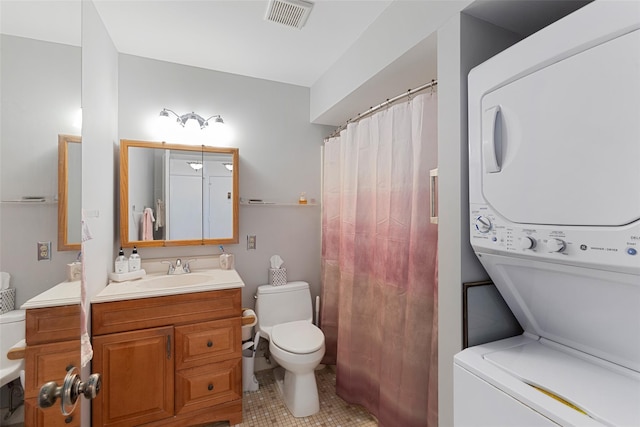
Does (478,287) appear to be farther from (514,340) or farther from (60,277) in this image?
(60,277)

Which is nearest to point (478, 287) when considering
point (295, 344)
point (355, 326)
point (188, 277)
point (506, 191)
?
point (506, 191)

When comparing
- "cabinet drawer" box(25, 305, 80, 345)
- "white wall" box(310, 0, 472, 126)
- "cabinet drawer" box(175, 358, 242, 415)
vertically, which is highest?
"white wall" box(310, 0, 472, 126)

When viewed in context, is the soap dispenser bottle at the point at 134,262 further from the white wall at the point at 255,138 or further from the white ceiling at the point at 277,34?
the white ceiling at the point at 277,34

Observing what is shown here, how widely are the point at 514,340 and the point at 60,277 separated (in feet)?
5.05

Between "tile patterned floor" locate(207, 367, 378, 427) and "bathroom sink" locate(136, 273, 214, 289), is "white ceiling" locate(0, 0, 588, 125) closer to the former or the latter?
"bathroom sink" locate(136, 273, 214, 289)

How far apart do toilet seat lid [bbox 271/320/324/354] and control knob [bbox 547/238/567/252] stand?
1578 mm

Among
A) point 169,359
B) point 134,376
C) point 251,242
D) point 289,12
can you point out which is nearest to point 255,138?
point 251,242

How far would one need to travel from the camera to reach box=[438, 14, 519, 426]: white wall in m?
1.19

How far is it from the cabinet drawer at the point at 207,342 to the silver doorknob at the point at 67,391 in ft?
3.15

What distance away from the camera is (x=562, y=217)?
0.83m

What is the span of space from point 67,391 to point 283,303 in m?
1.79

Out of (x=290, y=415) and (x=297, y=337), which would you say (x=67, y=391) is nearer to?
(x=297, y=337)

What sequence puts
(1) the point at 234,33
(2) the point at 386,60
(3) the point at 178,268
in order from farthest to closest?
(3) the point at 178,268, (1) the point at 234,33, (2) the point at 386,60

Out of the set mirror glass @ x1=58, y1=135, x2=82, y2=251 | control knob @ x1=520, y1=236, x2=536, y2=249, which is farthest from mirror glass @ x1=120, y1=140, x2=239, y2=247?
control knob @ x1=520, y1=236, x2=536, y2=249
